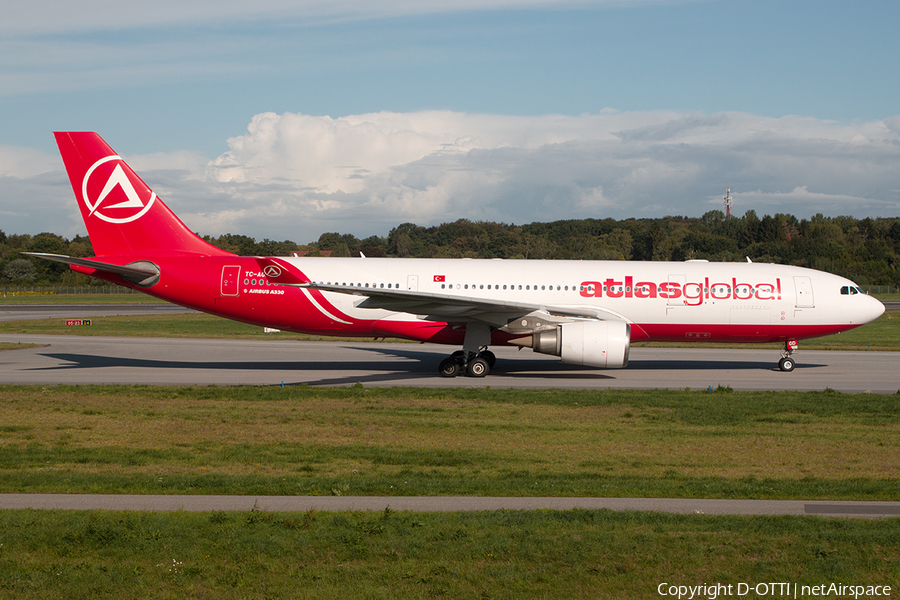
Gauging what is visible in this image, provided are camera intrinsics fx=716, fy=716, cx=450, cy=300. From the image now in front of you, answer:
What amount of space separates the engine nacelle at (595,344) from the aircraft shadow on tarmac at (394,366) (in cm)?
205

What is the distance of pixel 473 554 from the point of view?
7.69 metres

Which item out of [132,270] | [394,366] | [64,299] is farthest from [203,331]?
[64,299]

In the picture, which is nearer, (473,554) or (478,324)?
(473,554)

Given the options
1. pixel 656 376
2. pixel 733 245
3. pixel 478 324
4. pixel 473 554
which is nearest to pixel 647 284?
pixel 656 376

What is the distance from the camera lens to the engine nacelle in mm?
22344

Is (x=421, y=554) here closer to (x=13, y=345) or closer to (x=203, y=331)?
(x=13, y=345)

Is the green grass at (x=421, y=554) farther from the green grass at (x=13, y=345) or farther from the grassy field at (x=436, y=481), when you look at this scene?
the green grass at (x=13, y=345)

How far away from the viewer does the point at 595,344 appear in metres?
22.4

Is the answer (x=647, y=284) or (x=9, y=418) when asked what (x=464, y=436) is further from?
(x=647, y=284)

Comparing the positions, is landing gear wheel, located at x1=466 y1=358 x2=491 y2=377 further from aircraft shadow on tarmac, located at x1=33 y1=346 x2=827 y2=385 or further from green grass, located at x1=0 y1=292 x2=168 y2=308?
green grass, located at x1=0 y1=292 x2=168 y2=308

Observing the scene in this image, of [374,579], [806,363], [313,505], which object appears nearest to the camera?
[374,579]

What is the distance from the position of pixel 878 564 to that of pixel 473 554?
13.9 ft

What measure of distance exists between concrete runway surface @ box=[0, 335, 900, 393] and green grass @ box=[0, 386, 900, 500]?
241 centimetres

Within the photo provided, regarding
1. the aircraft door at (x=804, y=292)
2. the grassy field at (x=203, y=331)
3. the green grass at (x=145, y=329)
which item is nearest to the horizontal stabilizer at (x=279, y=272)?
the grassy field at (x=203, y=331)
